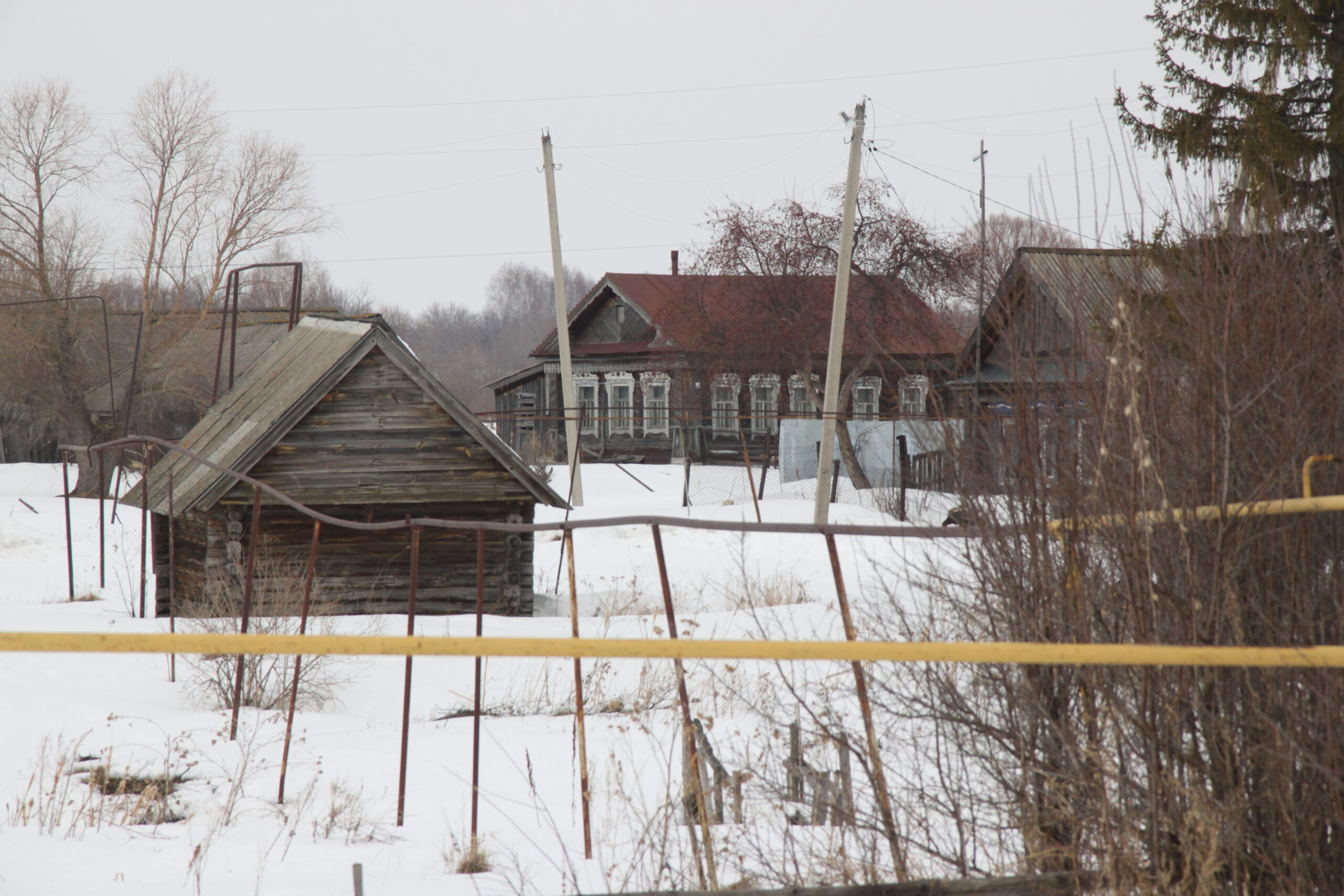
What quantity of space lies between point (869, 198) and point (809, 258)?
214 cm

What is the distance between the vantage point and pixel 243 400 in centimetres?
1427

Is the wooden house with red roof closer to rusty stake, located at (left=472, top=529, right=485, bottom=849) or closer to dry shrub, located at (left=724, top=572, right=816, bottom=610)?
dry shrub, located at (left=724, top=572, right=816, bottom=610)

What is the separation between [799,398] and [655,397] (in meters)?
4.98

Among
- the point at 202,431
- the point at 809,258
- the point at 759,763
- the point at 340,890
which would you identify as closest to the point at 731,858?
the point at 759,763

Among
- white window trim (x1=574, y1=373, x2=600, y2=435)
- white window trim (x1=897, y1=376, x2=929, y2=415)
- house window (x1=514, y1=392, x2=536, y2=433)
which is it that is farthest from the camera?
white window trim (x1=574, y1=373, x2=600, y2=435)

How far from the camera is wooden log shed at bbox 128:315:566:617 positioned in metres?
12.0

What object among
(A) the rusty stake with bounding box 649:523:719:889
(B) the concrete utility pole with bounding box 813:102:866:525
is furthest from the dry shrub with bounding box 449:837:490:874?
(B) the concrete utility pole with bounding box 813:102:866:525

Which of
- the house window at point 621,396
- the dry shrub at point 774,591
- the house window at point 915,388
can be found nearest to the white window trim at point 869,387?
the house window at point 915,388

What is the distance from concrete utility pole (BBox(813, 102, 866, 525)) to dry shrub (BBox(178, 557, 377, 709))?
9.50m

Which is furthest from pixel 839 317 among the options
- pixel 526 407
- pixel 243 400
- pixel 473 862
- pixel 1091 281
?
pixel 526 407

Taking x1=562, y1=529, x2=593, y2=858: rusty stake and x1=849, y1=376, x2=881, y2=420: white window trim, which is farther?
x1=849, y1=376, x2=881, y2=420: white window trim

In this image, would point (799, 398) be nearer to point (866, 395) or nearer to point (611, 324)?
point (866, 395)

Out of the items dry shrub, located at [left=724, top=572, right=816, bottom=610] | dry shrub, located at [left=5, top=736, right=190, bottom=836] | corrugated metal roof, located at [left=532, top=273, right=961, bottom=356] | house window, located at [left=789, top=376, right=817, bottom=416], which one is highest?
corrugated metal roof, located at [left=532, top=273, right=961, bottom=356]

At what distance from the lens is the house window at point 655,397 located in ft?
114
